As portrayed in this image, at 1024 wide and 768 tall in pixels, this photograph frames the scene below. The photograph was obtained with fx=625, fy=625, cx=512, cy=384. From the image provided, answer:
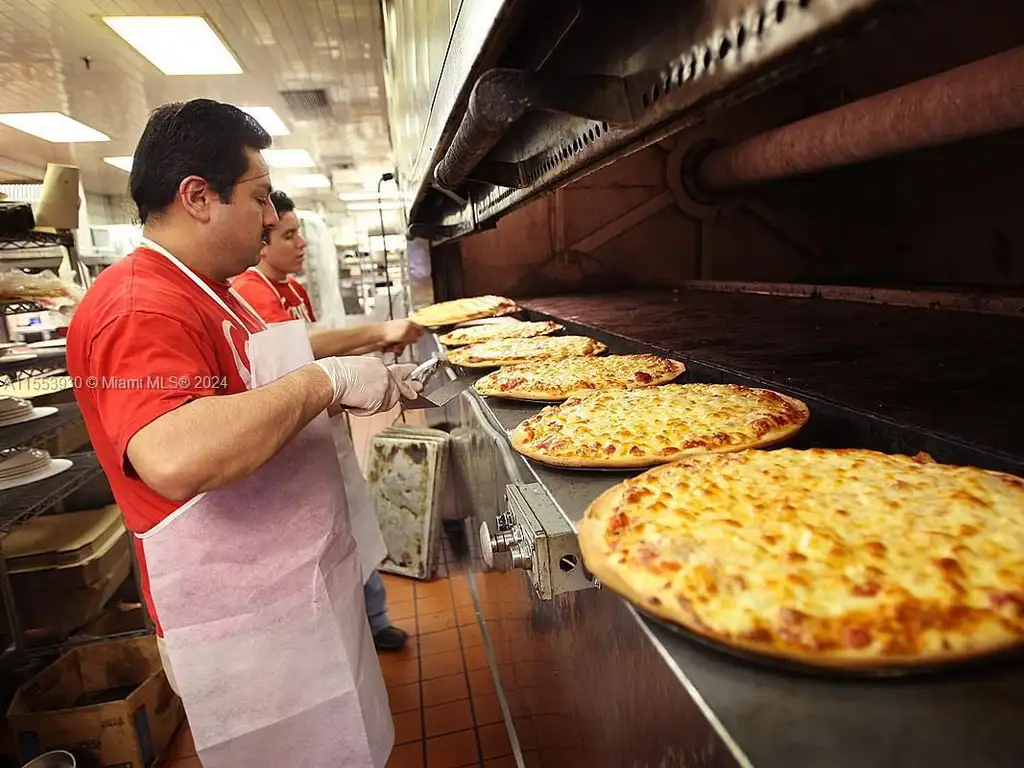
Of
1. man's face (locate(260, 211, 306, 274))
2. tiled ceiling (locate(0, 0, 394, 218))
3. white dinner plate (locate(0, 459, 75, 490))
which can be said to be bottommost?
white dinner plate (locate(0, 459, 75, 490))

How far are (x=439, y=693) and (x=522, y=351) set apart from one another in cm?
161

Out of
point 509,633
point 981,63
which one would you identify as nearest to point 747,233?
point 981,63

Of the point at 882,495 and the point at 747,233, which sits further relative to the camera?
the point at 747,233

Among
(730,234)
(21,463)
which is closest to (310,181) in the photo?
(730,234)

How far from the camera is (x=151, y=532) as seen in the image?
1527mm

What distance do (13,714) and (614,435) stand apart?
100 inches

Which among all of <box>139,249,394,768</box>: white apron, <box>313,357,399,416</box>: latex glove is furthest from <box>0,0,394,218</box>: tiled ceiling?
<box>139,249,394,768</box>: white apron

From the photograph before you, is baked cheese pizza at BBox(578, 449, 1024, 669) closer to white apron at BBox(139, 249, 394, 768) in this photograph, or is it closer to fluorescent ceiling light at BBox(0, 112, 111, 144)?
white apron at BBox(139, 249, 394, 768)

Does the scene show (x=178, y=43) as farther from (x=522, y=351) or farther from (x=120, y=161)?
(x=120, y=161)

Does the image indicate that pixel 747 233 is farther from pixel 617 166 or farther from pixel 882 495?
pixel 882 495

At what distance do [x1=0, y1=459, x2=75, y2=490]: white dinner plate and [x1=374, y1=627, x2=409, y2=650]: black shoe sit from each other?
1.68m

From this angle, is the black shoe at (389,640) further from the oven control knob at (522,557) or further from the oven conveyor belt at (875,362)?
the oven control knob at (522,557)

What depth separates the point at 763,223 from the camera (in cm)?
599

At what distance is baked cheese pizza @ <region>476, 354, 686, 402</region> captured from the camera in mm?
2014
